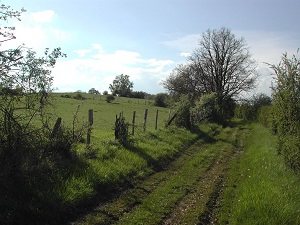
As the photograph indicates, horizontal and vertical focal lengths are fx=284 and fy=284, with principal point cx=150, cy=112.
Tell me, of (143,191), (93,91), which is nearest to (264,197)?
(143,191)

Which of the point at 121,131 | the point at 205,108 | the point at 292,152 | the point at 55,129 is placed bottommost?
the point at 121,131

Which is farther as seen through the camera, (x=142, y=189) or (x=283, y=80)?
(x=283, y=80)

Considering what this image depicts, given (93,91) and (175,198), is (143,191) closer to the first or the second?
(175,198)

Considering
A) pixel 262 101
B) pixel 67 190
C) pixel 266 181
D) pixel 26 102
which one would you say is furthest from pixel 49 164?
pixel 262 101

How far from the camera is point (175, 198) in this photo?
27.8ft

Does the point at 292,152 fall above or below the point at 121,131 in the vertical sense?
above

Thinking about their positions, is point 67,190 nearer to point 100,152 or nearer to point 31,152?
point 31,152

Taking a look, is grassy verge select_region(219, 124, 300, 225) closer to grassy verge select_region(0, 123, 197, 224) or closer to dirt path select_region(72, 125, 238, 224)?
dirt path select_region(72, 125, 238, 224)

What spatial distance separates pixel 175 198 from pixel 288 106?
633cm

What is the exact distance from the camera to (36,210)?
6426 millimetres

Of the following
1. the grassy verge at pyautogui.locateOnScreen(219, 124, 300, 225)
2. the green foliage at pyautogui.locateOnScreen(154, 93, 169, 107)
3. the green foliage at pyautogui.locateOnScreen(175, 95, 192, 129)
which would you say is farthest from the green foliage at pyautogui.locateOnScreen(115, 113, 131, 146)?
the green foliage at pyautogui.locateOnScreen(154, 93, 169, 107)

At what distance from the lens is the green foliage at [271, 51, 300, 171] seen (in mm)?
10311

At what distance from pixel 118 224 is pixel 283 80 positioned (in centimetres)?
923

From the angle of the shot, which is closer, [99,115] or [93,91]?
[99,115]
